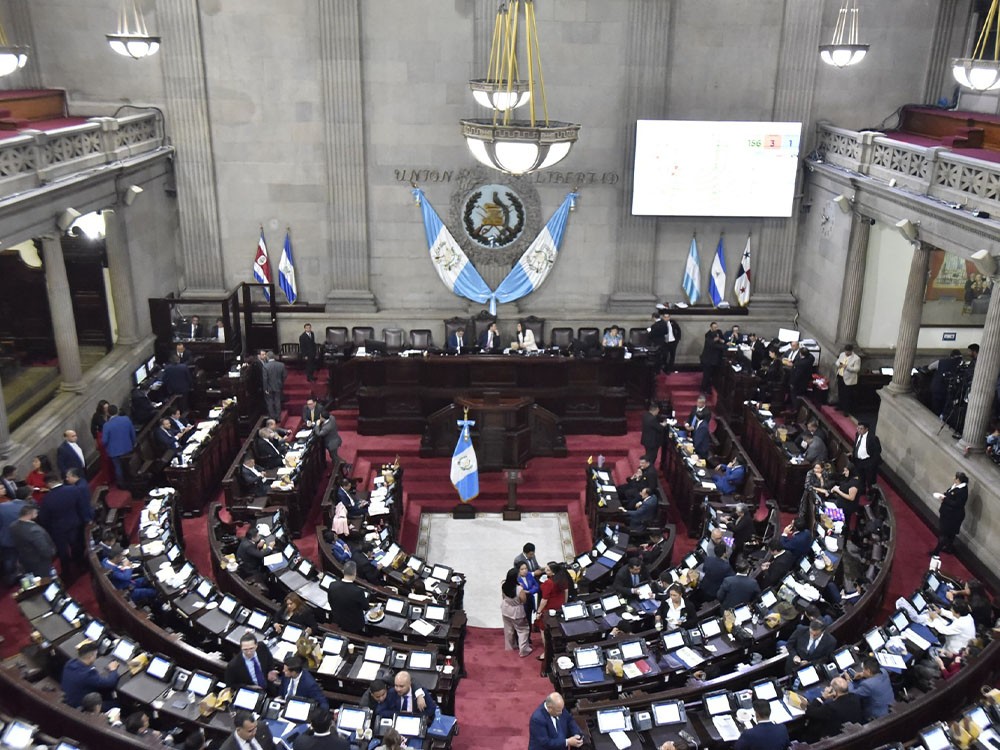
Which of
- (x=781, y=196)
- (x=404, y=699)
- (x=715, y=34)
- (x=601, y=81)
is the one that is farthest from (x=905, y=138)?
(x=404, y=699)

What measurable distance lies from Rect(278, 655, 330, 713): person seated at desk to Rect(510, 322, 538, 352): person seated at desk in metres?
9.81

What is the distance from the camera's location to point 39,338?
18.7m

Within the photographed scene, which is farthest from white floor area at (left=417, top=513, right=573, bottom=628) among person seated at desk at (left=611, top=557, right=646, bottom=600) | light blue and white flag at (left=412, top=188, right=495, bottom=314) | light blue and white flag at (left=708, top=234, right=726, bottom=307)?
light blue and white flag at (left=708, top=234, right=726, bottom=307)

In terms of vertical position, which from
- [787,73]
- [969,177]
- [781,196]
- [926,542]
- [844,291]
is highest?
[787,73]

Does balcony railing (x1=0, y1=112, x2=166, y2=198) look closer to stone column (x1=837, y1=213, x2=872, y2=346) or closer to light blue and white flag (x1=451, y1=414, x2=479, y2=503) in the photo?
light blue and white flag (x1=451, y1=414, x2=479, y2=503)

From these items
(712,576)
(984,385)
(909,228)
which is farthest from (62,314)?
(984,385)

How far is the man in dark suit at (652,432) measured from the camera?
15031 millimetres

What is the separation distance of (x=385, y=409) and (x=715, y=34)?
9.89 m

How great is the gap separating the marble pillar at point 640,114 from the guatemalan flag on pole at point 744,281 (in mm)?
1761

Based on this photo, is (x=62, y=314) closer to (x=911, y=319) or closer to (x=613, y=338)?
(x=613, y=338)

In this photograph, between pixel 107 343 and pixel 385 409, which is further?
pixel 107 343

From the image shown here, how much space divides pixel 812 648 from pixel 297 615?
5.63 meters

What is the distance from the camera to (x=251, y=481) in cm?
1361

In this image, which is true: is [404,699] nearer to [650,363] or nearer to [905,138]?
[650,363]
